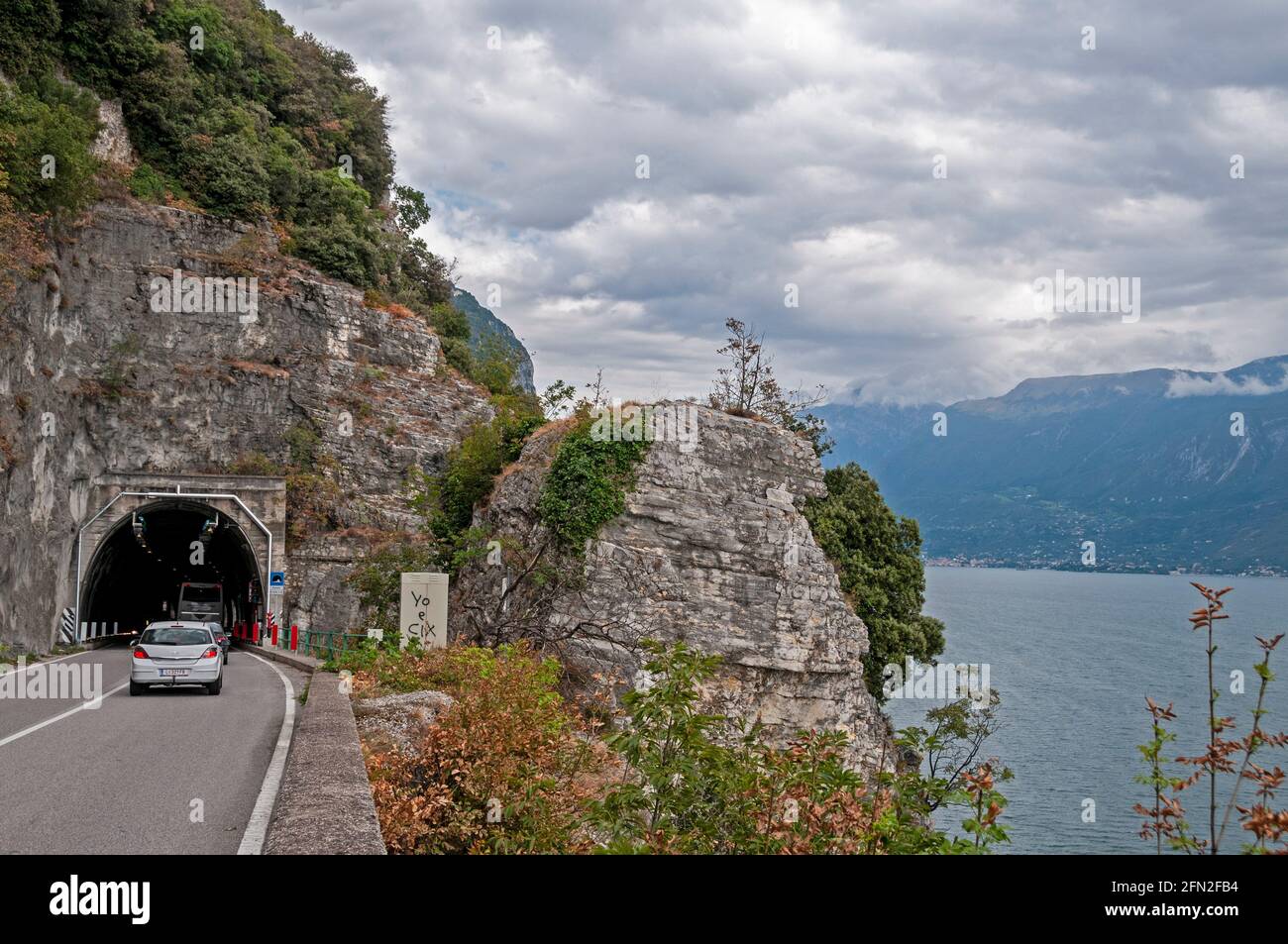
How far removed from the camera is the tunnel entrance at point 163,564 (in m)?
42.3

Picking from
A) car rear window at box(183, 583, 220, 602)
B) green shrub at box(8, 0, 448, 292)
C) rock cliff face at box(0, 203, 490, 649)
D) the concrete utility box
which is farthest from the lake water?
green shrub at box(8, 0, 448, 292)

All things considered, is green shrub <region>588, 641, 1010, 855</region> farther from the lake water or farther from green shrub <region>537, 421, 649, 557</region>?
green shrub <region>537, 421, 649, 557</region>

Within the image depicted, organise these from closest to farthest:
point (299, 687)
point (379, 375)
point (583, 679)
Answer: point (299, 687), point (583, 679), point (379, 375)

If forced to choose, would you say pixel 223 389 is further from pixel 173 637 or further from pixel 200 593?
pixel 173 637

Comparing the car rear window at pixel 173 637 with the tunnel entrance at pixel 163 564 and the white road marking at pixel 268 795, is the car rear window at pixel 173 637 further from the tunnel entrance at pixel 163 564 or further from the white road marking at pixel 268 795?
the tunnel entrance at pixel 163 564

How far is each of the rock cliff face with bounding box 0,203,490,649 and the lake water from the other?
97.4ft

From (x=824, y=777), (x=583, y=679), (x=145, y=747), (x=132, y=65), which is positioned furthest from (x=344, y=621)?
(x=824, y=777)

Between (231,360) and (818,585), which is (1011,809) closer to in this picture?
(818,585)

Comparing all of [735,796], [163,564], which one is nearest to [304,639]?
[735,796]

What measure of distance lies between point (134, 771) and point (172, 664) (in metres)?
9.14

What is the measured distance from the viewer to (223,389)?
43.0m

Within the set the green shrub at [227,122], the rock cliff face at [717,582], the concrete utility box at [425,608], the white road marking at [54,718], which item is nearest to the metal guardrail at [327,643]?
the rock cliff face at [717,582]
